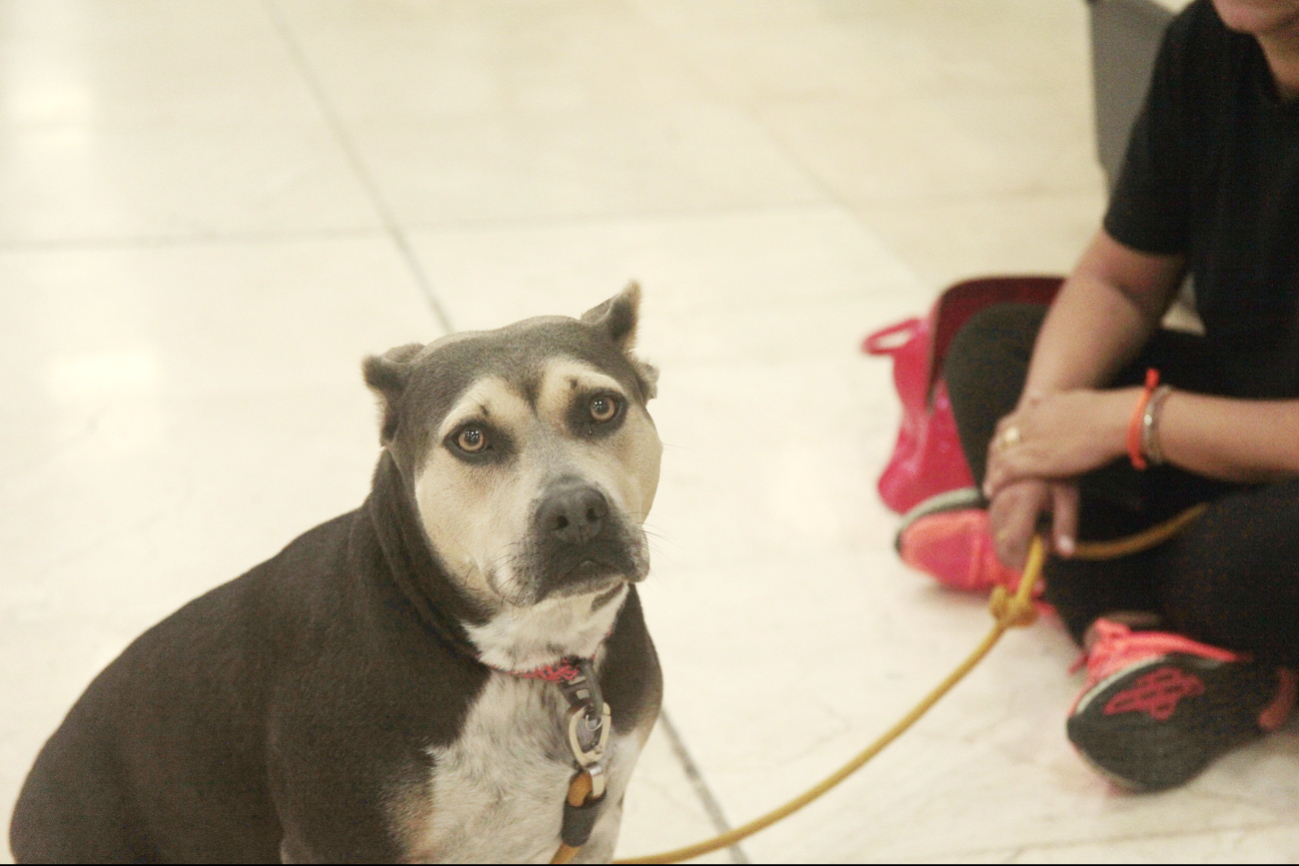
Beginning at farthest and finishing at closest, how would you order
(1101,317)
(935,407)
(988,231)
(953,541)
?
(988,231), (935,407), (953,541), (1101,317)

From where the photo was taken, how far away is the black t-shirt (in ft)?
5.54

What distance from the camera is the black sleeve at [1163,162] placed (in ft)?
5.93

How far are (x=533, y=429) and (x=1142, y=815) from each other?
1161mm

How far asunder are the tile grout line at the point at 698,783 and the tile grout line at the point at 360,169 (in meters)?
0.59

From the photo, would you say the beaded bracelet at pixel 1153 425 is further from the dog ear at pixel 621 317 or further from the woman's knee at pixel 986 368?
the dog ear at pixel 621 317

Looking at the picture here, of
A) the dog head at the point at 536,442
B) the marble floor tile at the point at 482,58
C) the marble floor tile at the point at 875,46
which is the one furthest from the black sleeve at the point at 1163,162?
the marble floor tile at the point at 875,46

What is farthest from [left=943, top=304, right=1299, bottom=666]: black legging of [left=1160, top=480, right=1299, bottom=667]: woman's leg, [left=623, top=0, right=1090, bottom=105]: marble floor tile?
[left=623, top=0, right=1090, bottom=105]: marble floor tile

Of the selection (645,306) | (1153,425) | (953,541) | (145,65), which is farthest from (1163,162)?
(145,65)

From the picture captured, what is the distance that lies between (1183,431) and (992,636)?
1.15 ft

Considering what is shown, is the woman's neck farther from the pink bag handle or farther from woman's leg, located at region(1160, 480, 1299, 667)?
the pink bag handle

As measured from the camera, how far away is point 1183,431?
175cm

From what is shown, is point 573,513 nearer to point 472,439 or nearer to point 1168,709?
point 472,439

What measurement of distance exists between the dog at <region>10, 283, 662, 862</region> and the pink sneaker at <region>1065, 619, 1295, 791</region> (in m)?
0.77

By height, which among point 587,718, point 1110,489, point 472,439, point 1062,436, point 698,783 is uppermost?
point 472,439
